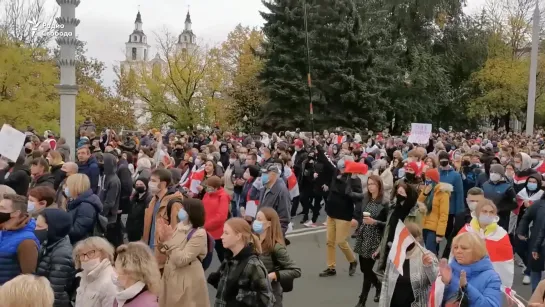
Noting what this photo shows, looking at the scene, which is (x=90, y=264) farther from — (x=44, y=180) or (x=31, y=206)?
(x=44, y=180)

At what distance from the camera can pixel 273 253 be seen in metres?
5.48

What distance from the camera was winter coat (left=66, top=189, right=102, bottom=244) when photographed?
638 centimetres

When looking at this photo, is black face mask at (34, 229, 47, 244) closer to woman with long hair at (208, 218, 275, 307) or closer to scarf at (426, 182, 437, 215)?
woman with long hair at (208, 218, 275, 307)

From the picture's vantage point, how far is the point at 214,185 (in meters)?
8.47

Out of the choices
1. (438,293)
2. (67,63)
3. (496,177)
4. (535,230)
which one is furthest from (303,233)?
(67,63)

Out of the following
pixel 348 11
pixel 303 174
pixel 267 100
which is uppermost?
pixel 348 11

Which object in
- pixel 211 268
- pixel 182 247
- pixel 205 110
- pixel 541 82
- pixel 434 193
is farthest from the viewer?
pixel 541 82

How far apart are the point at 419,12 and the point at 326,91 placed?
12.3 metres

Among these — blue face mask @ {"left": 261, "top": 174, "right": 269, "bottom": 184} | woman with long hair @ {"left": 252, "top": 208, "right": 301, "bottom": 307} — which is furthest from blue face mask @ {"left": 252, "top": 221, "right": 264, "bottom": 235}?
blue face mask @ {"left": 261, "top": 174, "right": 269, "bottom": 184}

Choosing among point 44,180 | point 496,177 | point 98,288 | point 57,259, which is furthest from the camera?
point 496,177

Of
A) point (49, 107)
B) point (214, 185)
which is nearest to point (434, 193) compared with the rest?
point (214, 185)

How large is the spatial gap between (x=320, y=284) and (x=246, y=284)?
447cm

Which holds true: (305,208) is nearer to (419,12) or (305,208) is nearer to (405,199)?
(405,199)

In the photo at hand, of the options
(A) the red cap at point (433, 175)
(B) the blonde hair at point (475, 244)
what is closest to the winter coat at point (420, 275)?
(B) the blonde hair at point (475, 244)
